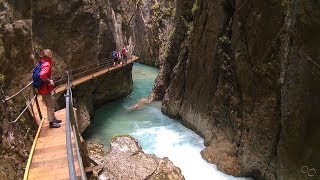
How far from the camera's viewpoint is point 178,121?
2378cm

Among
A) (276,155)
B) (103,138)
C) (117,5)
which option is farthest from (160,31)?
(276,155)

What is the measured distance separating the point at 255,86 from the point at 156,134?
24.6 ft

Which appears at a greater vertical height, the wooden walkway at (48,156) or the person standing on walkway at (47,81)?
the person standing on walkway at (47,81)

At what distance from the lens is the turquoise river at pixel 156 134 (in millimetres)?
16672

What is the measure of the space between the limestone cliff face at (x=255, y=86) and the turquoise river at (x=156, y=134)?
0.66 metres

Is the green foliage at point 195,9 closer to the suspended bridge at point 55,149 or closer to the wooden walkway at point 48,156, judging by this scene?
the suspended bridge at point 55,149

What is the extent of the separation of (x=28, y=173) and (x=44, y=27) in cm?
1550

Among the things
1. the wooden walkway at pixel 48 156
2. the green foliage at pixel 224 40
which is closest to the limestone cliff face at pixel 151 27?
the green foliage at pixel 224 40

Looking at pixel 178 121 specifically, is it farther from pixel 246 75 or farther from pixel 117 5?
pixel 117 5

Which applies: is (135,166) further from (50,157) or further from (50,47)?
(50,47)

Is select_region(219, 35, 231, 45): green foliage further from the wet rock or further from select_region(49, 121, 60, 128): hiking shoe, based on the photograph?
select_region(49, 121, 60, 128): hiking shoe

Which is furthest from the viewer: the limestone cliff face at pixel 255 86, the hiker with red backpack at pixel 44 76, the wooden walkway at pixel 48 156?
the limestone cliff face at pixel 255 86

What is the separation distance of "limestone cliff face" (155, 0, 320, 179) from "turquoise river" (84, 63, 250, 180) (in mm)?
656

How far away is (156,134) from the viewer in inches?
834
